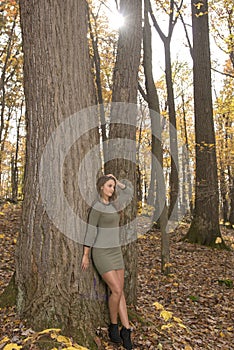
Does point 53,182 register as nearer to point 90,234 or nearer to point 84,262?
point 90,234

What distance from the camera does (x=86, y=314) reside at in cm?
432

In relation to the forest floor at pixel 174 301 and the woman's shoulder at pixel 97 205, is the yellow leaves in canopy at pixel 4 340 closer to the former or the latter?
the forest floor at pixel 174 301

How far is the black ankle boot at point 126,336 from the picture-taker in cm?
440

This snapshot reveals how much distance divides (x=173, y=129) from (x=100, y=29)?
21.0 ft

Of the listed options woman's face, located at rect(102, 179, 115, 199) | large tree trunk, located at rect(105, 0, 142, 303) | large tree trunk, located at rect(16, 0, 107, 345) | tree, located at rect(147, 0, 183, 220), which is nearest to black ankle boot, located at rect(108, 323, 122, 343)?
large tree trunk, located at rect(16, 0, 107, 345)

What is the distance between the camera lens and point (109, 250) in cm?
456

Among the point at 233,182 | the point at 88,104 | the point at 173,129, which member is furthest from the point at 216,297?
the point at 173,129

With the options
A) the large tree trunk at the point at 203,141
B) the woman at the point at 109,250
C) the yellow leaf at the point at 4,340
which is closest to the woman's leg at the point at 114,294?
the woman at the point at 109,250

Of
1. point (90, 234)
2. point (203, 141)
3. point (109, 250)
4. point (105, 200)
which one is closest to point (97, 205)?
point (105, 200)

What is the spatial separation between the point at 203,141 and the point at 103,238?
8.09 meters

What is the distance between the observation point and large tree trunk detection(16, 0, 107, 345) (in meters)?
4.15

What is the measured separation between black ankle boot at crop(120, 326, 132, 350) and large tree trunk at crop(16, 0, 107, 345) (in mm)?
340

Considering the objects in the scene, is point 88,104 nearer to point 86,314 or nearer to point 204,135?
point 86,314

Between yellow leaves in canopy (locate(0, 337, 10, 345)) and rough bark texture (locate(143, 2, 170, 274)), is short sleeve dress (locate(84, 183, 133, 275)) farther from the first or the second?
rough bark texture (locate(143, 2, 170, 274))
